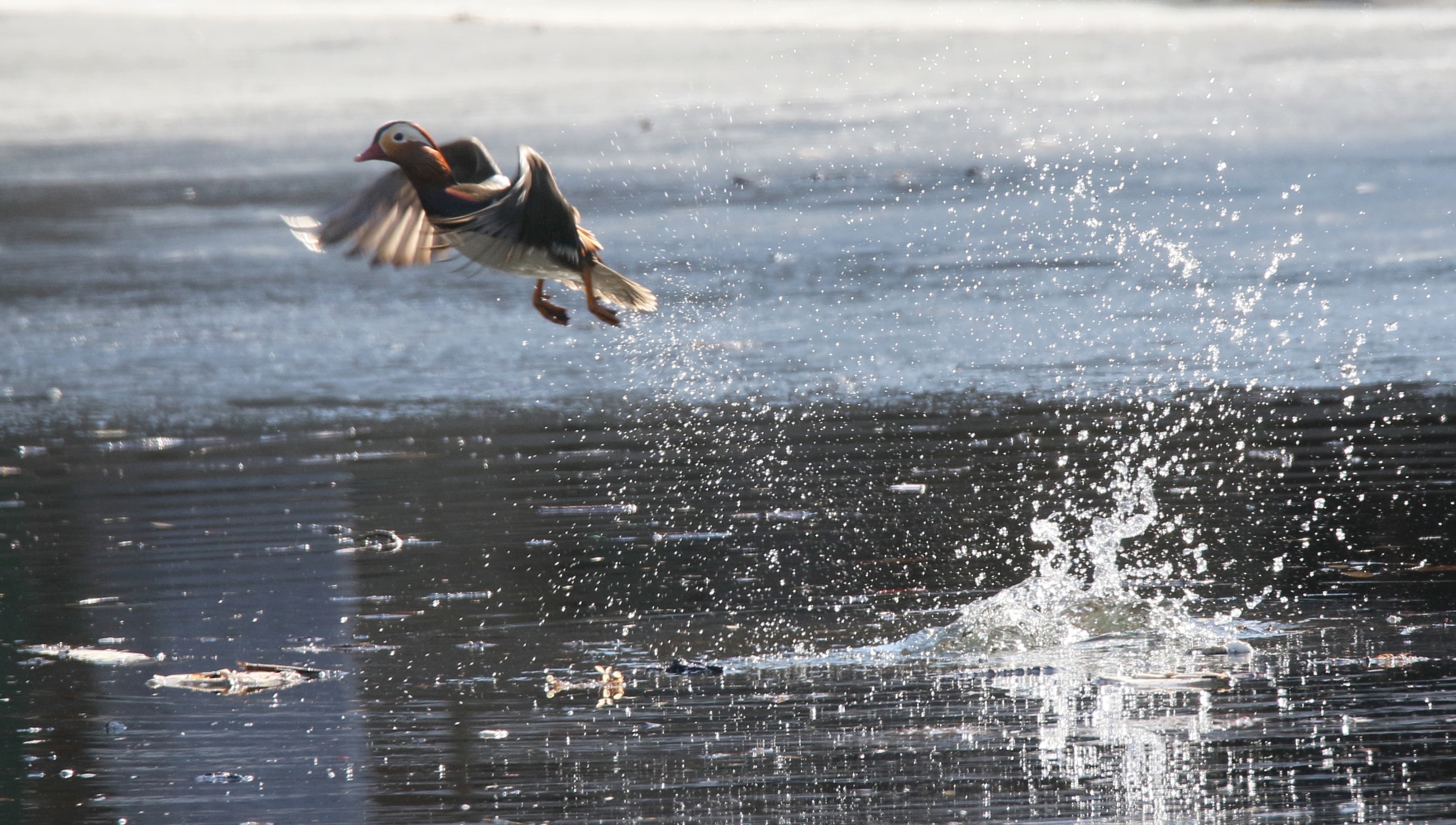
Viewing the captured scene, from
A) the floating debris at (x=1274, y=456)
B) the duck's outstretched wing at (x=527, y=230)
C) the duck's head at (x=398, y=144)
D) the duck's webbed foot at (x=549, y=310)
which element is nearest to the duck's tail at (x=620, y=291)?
the duck's webbed foot at (x=549, y=310)

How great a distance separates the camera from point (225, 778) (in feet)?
12.7

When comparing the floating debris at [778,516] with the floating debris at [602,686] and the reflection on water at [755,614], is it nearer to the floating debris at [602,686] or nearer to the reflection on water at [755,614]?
the reflection on water at [755,614]

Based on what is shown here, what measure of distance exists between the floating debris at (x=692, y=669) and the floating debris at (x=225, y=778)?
1144 millimetres

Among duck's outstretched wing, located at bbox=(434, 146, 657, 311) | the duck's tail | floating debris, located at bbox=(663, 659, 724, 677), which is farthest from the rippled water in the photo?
duck's outstretched wing, located at bbox=(434, 146, 657, 311)

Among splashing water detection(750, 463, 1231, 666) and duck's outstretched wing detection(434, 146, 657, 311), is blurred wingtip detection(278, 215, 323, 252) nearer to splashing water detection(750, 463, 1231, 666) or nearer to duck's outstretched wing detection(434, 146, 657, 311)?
duck's outstretched wing detection(434, 146, 657, 311)

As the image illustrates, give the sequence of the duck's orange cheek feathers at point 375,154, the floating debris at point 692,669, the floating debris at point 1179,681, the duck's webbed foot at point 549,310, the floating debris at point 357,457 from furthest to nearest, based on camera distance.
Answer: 1. the floating debris at point 357,457
2. the duck's webbed foot at point 549,310
3. the duck's orange cheek feathers at point 375,154
4. the floating debris at point 692,669
5. the floating debris at point 1179,681

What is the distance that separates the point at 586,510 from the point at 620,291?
3.77 feet

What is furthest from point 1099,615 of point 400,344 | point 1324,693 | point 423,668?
point 400,344

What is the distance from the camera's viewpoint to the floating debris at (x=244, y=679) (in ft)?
15.0

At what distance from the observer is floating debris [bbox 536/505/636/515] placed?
251 inches

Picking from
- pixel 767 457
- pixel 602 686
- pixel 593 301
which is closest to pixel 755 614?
pixel 602 686

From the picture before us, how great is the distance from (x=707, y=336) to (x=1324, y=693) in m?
5.56

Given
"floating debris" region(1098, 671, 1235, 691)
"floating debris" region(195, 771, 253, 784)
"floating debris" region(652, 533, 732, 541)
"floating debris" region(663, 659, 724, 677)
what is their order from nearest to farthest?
"floating debris" region(195, 771, 253, 784), "floating debris" region(1098, 671, 1235, 691), "floating debris" region(663, 659, 724, 677), "floating debris" region(652, 533, 732, 541)

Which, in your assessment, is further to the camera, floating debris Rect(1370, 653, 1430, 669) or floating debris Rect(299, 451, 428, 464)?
floating debris Rect(299, 451, 428, 464)
